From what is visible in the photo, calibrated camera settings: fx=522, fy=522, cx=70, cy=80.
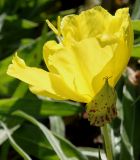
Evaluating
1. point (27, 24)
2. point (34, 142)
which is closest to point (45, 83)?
point (34, 142)

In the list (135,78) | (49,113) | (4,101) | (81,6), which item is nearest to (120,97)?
(135,78)

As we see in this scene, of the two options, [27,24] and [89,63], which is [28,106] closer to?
[27,24]

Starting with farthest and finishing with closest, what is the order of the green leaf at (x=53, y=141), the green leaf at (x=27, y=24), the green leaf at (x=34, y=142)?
the green leaf at (x=27, y=24), the green leaf at (x=34, y=142), the green leaf at (x=53, y=141)

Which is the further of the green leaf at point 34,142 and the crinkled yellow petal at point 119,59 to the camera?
the green leaf at point 34,142

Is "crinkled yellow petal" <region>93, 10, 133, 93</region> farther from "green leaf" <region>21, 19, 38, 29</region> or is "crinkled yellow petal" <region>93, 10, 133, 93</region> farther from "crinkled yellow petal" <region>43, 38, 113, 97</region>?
"green leaf" <region>21, 19, 38, 29</region>

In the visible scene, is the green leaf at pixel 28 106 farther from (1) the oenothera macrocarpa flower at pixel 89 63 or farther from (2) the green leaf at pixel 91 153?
(1) the oenothera macrocarpa flower at pixel 89 63

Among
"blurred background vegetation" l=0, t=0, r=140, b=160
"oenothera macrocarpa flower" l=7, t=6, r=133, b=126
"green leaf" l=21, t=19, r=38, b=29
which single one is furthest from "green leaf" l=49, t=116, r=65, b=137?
"oenothera macrocarpa flower" l=7, t=6, r=133, b=126

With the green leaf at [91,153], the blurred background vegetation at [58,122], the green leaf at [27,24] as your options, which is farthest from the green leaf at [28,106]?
the green leaf at [27,24]
